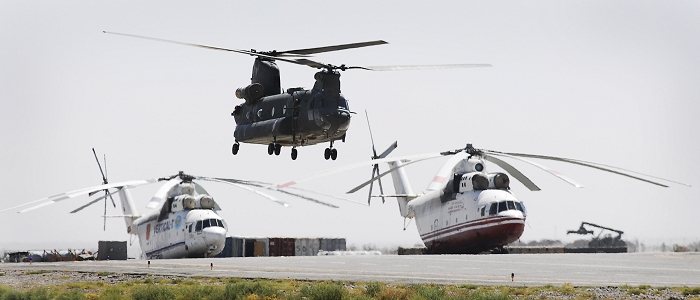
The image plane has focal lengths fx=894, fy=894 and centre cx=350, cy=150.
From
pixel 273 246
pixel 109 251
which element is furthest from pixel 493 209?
pixel 109 251

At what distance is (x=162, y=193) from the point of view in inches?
2331

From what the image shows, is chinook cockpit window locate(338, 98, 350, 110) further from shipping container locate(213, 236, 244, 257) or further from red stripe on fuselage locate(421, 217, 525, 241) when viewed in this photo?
shipping container locate(213, 236, 244, 257)

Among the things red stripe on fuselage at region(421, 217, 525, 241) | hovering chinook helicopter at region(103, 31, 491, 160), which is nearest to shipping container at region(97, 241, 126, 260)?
red stripe on fuselage at region(421, 217, 525, 241)

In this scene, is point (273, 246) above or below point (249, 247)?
above

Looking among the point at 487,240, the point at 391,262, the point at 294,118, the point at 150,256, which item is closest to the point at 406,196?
the point at 487,240

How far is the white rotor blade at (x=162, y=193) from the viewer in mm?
55688

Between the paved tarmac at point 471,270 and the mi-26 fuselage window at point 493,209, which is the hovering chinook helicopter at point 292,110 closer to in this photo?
the paved tarmac at point 471,270

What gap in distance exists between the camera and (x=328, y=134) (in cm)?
→ 3512

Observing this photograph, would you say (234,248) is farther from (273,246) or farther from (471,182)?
(471,182)

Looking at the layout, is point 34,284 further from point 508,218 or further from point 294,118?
point 508,218

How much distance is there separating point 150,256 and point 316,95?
3464 cm

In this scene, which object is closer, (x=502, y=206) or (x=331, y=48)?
(x=331, y=48)

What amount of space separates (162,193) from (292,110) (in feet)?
85.3

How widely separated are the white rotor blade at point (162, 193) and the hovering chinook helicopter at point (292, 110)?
18957mm
